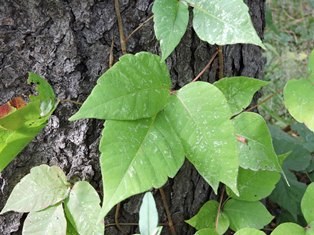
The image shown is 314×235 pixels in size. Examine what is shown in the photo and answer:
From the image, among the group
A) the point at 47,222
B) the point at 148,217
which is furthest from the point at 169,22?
the point at 47,222

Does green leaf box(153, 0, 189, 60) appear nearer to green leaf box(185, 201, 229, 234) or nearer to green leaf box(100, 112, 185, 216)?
green leaf box(100, 112, 185, 216)

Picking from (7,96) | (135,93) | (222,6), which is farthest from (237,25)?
(7,96)

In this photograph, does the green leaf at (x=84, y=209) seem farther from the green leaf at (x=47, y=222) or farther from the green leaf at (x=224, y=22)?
the green leaf at (x=224, y=22)

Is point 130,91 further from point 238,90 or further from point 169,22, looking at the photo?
point 238,90

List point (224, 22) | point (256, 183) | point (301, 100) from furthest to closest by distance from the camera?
1. point (256, 183)
2. point (301, 100)
3. point (224, 22)

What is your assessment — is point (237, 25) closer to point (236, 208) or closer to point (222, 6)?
point (222, 6)
